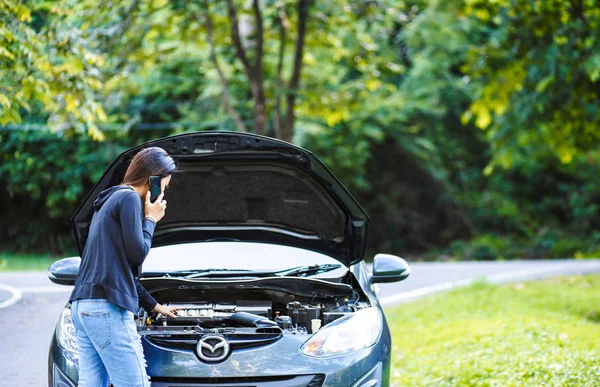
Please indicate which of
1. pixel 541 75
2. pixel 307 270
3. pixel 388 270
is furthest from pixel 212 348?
pixel 541 75

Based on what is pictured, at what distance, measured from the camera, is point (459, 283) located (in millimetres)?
14625

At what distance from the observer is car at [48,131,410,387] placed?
3.88 metres

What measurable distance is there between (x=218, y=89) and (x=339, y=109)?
5.25 m

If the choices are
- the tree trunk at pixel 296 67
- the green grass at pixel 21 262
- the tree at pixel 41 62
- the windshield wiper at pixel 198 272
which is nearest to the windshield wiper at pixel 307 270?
the windshield wiper at pixel 198 272

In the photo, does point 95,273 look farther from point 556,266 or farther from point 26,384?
point 556,266

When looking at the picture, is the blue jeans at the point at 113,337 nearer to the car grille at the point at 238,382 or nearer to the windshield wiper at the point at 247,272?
the car grille at the point at 238,382

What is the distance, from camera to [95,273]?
346cm

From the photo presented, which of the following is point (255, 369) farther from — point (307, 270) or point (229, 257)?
point (229, 257)

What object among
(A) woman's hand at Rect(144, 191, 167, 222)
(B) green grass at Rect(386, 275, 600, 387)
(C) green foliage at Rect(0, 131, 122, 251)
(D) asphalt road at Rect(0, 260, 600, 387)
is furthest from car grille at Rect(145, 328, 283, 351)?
(C) green foliage at Rect(0, 131, 122, 251)

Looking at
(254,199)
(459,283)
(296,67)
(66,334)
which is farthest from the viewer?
(296,67)

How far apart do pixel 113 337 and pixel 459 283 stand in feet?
39.1

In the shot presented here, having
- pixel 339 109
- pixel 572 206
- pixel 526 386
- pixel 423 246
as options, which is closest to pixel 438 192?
pixel 423 246

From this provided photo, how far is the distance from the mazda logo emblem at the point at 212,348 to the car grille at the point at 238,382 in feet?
0.39

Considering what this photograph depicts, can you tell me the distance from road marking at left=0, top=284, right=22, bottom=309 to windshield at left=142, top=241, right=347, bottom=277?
308cm
